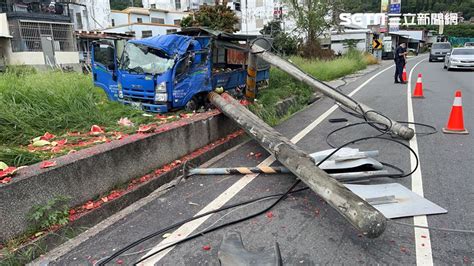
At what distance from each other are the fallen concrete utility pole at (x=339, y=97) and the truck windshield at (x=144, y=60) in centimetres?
241

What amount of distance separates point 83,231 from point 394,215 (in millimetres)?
3377

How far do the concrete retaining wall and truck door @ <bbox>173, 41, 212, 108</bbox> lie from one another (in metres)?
1.20

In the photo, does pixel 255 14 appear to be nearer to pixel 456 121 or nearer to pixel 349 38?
pixel 349 38

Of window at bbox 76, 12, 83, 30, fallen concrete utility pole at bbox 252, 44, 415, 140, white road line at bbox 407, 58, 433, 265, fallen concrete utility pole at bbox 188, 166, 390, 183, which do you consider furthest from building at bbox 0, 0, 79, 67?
white road line at bbox 407, 58, 433, 265

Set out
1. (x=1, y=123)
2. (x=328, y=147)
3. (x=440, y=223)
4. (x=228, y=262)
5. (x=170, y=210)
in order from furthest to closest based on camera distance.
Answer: (x=328, y=147) < (x=1, y=123) < (x=170, y=210) < (x=440, y=223) < (x=228, y=262)

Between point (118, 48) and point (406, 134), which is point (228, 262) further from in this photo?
point (118, 48)

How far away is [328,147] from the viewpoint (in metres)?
6.46

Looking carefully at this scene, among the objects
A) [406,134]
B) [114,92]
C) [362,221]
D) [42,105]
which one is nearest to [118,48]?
[114,92]

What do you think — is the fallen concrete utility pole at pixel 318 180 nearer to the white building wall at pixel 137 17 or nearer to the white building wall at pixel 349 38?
the white building wall at pixel 349 38

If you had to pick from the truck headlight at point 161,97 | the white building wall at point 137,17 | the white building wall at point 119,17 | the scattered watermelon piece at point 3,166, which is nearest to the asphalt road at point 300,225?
the scattered watermelon piece at point 3,166

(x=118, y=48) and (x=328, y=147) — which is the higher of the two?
(x=118, y=48)

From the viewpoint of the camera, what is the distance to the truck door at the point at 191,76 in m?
7.47

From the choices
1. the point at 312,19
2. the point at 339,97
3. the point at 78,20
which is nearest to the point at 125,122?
the point at 339,97

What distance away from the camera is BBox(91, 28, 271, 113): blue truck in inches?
291
